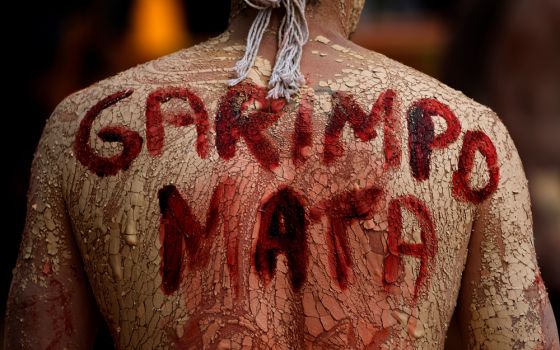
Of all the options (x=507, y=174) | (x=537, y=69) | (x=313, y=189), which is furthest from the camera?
(x=537, y=69)

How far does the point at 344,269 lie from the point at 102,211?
567 millimetres

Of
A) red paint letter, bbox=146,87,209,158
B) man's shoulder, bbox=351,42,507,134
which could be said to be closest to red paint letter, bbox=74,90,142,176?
red paint letter, bbox=146,87,209,158

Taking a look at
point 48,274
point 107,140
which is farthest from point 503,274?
point 48,274

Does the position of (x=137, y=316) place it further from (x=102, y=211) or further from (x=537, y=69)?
(x=537, y=69)

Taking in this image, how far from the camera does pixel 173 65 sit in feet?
8.90

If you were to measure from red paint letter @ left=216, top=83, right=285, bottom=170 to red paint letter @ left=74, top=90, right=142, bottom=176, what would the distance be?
20 centimetres

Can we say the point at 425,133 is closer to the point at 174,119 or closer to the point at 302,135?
the point at 302,135

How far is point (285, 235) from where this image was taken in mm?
2494

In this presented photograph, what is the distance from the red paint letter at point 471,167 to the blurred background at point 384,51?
112 inches

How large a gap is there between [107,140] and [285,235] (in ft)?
1.56

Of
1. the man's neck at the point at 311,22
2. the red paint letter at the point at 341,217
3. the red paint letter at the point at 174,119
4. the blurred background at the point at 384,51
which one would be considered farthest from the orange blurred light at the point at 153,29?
the red paint letter at the point at 341,217

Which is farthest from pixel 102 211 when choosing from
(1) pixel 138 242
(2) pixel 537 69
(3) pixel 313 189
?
(2) pixel 537 69

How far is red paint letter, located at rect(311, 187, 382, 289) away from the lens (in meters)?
2.49

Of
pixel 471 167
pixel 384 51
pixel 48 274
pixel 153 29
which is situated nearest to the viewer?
pixel 471 167
